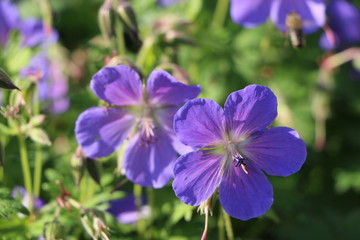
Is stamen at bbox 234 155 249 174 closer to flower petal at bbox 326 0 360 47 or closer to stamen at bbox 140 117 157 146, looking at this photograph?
stamen at bbox 140 117 157 146

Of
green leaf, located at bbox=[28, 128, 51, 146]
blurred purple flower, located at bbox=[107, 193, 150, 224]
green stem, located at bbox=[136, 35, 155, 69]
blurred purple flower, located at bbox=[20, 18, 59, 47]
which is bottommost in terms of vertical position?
blurred purple flower, located at bbox=[107, 193, 150, 224]

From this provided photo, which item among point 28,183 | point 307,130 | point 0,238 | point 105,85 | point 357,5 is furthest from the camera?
point 357,5

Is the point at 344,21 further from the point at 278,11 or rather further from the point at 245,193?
the point at 245,193

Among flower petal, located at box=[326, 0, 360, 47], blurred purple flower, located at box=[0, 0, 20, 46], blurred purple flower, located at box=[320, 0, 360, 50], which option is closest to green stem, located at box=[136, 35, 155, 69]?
blurred purple flower, located at box=[0, 0, 20, 46]

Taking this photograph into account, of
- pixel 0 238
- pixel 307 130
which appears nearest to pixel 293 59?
pixel 307 130

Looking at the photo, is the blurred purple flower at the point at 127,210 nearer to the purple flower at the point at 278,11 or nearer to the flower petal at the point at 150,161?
the flower petal at the point at 150,161

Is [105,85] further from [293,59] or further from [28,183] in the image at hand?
[293,59]
